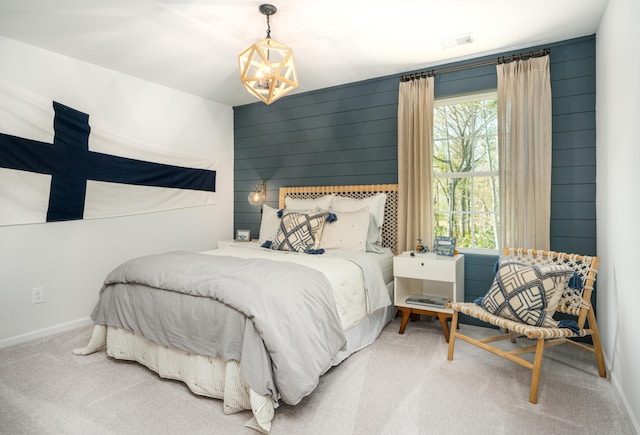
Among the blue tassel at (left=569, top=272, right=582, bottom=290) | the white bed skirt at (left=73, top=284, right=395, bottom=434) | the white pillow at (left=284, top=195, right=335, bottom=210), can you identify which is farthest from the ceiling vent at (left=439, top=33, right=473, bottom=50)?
the white bed skirt at (left=73, top=284, right=395, bottom=434)

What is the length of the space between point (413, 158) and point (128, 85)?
297 centimetres

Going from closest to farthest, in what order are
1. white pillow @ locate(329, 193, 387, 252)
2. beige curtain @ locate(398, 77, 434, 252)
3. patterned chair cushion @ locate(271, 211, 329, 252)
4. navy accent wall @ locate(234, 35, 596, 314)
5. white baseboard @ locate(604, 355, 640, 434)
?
white baseboard @ locate(604, 355, 640, 434), navy accent wall @ locate(234, 35, 596, 314), patterned chair cushion @ locate(271, 211, 329, 252), beige curtain @ locate(398, 77, 434, 252), white pillow @ locate(329, 193, 387, 252)

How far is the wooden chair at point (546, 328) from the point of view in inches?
80.0

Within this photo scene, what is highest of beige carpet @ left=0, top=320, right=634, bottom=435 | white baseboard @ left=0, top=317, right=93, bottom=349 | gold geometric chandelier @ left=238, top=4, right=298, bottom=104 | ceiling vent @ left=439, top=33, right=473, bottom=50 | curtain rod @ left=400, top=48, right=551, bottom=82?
ceiling vent @ left=439, top=33, right=473, bottom=50

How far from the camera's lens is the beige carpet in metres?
1.75

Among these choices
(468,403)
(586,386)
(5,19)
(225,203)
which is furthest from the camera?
(225,203)

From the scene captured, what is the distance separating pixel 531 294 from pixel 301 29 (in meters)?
2.46

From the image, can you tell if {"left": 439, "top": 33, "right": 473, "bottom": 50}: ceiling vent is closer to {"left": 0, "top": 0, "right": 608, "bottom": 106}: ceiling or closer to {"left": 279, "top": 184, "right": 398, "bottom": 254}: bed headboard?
{"left": 0, "top": 0, "right": 608, "bottom": 106}: ceiling

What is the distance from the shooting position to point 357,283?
8.57 ft

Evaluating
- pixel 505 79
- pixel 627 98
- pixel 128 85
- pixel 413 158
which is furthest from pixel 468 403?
pixel 128 85

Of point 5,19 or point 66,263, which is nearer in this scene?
point 5,19

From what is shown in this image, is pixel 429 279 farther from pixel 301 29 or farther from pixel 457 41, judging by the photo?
pixel 301 29

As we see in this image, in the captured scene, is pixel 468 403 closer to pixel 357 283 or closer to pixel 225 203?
pixel 357 283

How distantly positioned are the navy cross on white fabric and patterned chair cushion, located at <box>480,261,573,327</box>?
352 centimetres
